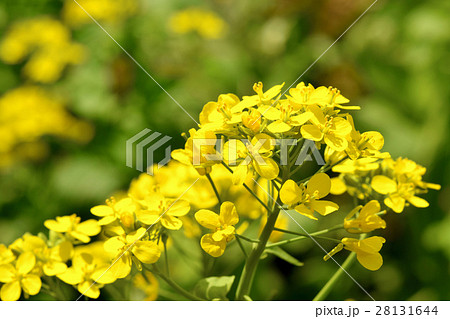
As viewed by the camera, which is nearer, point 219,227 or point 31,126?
point 219,227

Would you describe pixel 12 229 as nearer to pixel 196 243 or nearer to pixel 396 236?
pixel 196 243

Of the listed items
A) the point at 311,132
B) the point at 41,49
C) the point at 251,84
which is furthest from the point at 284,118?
the point at 41,49

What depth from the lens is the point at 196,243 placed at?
33.7 inches

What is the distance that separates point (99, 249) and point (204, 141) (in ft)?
1.39

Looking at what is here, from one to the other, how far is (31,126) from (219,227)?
4.41 ft

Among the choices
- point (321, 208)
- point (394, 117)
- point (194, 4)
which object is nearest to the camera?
point (321, 208)

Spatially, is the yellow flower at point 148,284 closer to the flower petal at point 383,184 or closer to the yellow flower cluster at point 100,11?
the flower petal at point 383,184

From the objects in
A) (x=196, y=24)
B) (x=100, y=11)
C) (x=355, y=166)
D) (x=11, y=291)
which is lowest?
(x=11, y=291)

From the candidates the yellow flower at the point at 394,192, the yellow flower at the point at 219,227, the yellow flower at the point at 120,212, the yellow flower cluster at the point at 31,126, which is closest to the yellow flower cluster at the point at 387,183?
the yellow flower at the point at 394,192

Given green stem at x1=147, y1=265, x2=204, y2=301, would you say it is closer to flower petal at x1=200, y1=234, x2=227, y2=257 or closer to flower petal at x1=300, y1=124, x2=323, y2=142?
flower petal at x1=200, y1=234, x2=227, y2=257

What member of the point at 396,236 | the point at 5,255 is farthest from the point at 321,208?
the point at 396,236

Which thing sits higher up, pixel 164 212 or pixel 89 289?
pixel 164 212

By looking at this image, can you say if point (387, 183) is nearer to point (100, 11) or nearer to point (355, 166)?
point (355, 166)

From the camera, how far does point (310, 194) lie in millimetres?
592
